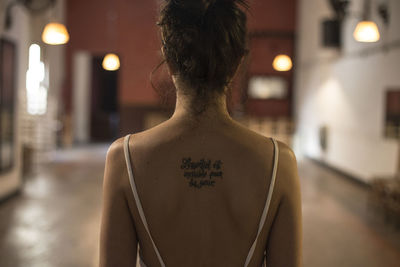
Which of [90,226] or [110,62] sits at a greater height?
[110,62]

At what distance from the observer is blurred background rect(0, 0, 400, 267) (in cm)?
521

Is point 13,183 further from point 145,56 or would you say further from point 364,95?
point 145,56

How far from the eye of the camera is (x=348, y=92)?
A: 1012cm

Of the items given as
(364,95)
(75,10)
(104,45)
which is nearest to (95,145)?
(104,45)

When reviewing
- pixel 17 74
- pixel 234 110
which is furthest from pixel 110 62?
pixel 234 110

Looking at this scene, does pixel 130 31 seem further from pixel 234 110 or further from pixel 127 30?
pixel 234 110

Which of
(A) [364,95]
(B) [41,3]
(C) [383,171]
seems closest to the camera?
(B) [41,3]

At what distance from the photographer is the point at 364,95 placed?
9.02 metres

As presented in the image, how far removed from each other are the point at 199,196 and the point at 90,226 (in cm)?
507

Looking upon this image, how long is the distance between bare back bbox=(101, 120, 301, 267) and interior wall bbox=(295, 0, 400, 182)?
703cm

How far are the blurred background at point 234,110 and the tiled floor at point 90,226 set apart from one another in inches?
0.9

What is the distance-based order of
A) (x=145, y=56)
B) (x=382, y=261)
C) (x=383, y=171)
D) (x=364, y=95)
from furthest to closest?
(x=145, y=56), (x=364, y=95), (x=383, y=171), (x=382, y=261)

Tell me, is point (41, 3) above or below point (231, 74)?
above

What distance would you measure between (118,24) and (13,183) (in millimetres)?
9544
